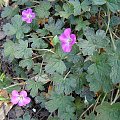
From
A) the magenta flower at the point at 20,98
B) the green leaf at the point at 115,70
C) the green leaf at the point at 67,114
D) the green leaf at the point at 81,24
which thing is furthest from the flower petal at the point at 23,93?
the green leaf at the point at 115,70

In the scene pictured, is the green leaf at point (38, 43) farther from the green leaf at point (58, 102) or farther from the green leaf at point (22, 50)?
the green leaf at point (58, 102)

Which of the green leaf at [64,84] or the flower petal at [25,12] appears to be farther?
the flower petal at [25,12]

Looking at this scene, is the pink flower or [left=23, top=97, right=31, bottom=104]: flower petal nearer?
the pink flower

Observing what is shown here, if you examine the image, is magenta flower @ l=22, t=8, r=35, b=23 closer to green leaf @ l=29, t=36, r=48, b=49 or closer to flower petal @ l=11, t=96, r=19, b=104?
green leaf @ l=29, t=36, r=48, b=49

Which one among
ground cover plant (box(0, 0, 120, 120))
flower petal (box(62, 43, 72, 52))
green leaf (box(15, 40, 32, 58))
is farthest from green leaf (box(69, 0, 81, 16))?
green leaf (box(15, 40, 32, 58))

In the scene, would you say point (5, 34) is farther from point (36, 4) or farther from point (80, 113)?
point (80, 113)

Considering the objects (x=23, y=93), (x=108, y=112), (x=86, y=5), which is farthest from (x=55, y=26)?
(x=108, y=112)

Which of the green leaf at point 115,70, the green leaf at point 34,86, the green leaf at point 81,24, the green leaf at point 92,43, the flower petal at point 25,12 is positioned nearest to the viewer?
the green leaf at point 115,70
